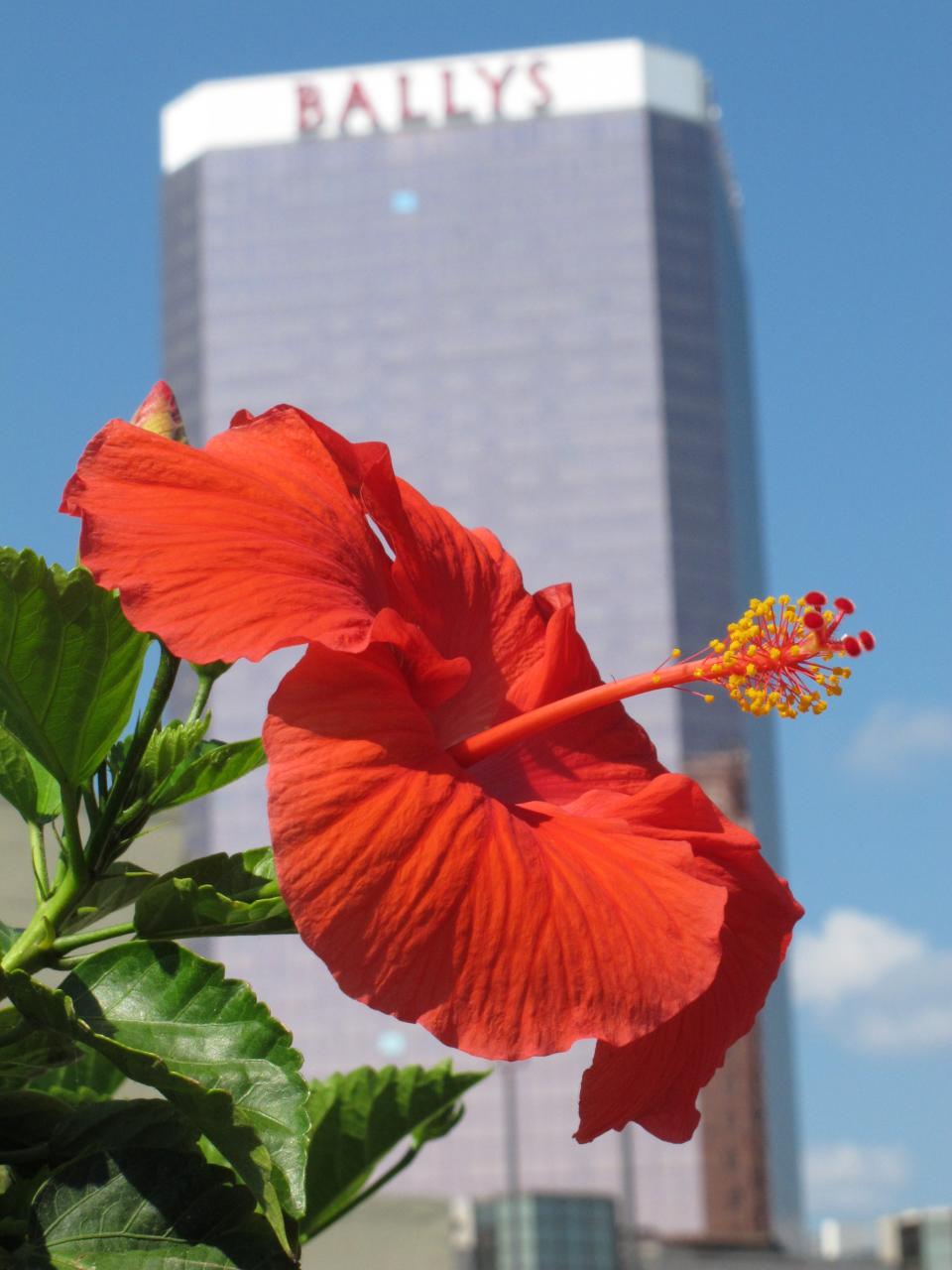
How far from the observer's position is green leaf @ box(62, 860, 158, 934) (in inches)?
33.0

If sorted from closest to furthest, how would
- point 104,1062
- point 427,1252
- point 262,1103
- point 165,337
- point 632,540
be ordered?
point 262,1103 → point 104,1062 → point 427,1252 → point 632,540 → point 165,337

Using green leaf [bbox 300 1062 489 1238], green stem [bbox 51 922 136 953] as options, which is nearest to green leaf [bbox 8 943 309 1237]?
green stem [bbox 51 922 136 953]

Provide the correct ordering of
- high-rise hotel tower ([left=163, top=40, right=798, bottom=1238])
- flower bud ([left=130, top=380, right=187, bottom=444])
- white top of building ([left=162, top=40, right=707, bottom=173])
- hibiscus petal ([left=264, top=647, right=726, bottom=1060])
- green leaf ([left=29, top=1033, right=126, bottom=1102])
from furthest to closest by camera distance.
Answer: white top of building ([left=162, top=40, right=707, bottom=173]) → high-rise hotel tower ([left=163, top=40, right=798, bottom=1238]) → green leaf ([left=29, top=1033, right=126, bottom=1102]) → flower bud ([left=130, top=380, right=187, bottom=444]) → hibiscus petal ([left=264, top=647, right=726, bottom=1060])

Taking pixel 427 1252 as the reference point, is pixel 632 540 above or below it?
above

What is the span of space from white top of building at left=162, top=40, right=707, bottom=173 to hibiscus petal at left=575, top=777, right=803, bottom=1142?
186ft

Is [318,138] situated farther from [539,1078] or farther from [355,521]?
[355,521]

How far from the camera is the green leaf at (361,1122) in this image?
117cm

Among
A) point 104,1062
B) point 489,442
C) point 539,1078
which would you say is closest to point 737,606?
point 489,442

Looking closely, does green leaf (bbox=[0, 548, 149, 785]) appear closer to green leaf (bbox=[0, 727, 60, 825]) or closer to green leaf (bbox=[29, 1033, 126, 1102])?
green leaf (bbox=[0, 727, 60, 825])

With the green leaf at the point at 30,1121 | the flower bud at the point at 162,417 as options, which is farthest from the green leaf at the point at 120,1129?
the flower bud at the point at 162,417

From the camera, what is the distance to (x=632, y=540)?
5253cm

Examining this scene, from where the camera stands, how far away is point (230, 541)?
777 mm

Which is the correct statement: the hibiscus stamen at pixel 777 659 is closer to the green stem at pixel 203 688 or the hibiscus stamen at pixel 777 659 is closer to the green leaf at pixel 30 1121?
the green stem at pixel 203 688

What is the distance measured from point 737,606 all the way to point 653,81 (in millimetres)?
18364
